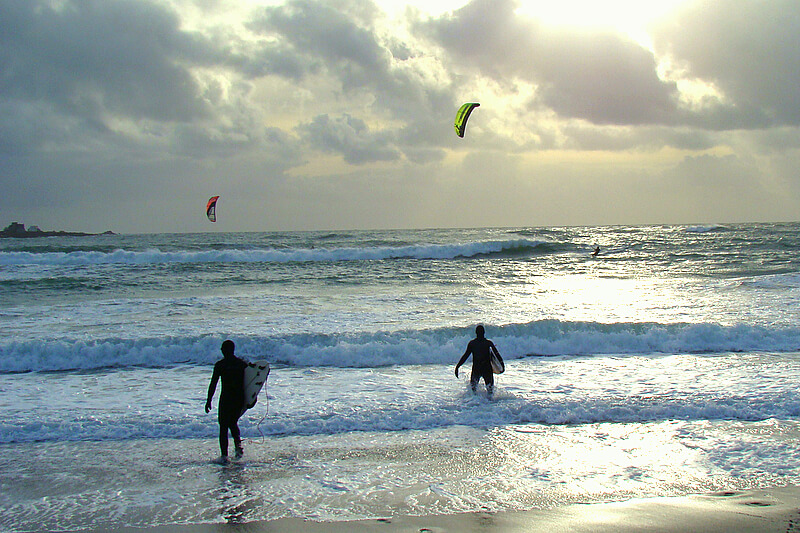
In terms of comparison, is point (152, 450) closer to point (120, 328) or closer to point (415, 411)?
point (415, 411)

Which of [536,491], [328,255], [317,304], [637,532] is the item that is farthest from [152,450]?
[328,255]

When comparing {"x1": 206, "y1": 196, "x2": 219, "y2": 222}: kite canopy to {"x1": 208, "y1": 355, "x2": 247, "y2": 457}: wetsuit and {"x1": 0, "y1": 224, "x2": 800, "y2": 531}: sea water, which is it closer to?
{"x1": 0, "y1": 224, "x2": 800, "y2": 531}: sea water

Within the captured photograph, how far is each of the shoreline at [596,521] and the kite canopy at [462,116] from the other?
12.9 metres

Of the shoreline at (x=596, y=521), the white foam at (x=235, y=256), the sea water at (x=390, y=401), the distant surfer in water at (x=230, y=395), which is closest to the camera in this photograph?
the shoreline at (x=596, y=521)

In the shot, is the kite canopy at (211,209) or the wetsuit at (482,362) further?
the kite canopy at (211,209)

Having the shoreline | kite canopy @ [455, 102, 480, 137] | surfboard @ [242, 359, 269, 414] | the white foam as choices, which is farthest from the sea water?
the white foam

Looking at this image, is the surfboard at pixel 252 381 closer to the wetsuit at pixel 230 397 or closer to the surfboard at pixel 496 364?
the wetsuit at pixel 230 397

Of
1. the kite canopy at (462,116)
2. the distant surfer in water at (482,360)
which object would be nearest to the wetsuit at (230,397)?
the distant surfer in water at (482,360)

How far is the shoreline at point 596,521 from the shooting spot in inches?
173

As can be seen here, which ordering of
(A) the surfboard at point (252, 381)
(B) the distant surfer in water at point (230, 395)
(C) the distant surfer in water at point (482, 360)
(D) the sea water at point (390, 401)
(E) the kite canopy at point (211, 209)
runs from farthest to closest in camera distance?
(E) the kite canopy at point (211, 209), (C) the distant surfer in water at point (482, 360), (A) the surfboard at point (252, 381), (B) the distant surfer in water at point (230, 395), (D) the sea water at point (390, 401)

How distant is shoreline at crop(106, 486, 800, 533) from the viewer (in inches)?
173

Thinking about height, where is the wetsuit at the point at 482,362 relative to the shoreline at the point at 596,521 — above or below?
above

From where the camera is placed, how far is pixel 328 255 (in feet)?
122

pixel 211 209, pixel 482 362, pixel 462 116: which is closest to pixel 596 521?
pixel 482 362
